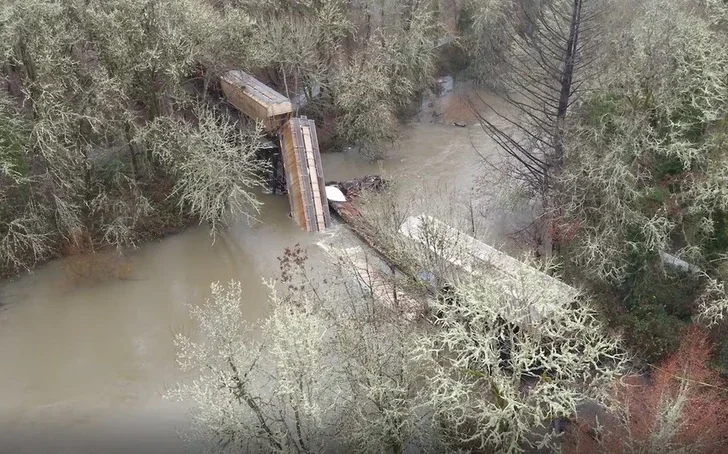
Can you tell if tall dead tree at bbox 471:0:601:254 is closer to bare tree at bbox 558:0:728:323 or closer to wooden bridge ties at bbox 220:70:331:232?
bare tree at bbox 558:0:728:323

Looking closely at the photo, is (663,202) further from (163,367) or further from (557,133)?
(163,367)

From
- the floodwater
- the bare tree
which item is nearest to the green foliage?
the bare tree

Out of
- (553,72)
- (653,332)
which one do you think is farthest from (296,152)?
(653,332)

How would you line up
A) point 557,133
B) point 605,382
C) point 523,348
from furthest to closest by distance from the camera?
point 557,133
point 605,382
point 523,348

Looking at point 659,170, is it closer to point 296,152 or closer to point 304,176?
point 304,176

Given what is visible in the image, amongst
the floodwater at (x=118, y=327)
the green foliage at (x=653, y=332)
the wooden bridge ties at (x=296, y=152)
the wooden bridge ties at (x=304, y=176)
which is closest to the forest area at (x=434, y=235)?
the green foliage at (x=653, y=332)

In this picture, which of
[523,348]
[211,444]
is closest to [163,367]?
[211,444]

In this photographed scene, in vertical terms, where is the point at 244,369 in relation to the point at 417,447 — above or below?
above
